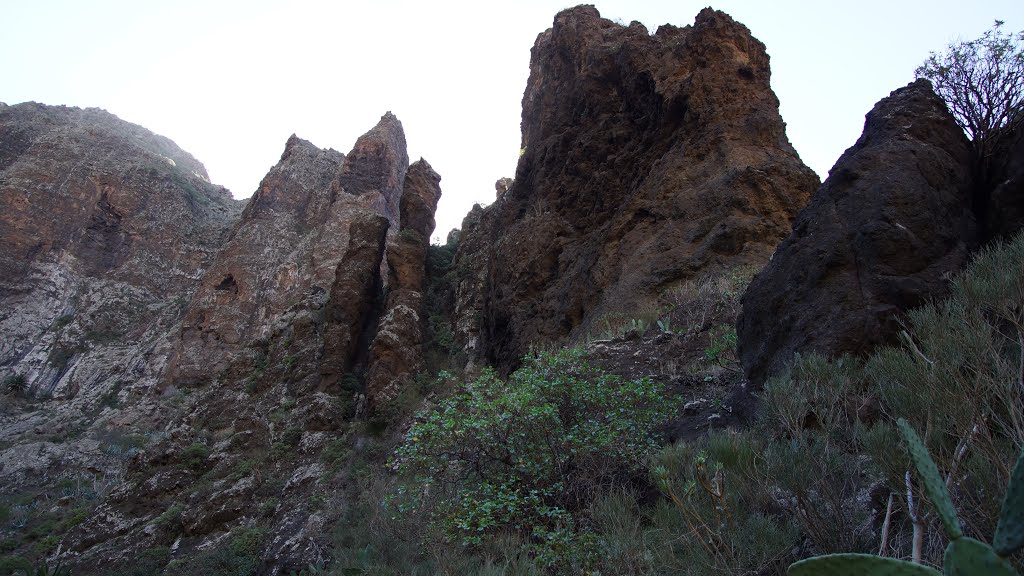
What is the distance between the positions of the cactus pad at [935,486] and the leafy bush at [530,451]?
4.05 metres

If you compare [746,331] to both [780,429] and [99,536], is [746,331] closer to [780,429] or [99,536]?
[780,429]

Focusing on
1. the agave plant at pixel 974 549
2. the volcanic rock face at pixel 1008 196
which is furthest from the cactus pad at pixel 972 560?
the volcanic rock face at pixel 1008 196

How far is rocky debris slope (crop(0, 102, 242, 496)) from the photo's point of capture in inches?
1315

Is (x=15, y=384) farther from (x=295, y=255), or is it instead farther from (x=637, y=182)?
(x=637, y=182)

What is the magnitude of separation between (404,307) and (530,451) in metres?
19.1

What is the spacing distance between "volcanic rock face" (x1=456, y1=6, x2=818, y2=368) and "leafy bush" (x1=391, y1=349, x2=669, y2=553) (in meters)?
6.58

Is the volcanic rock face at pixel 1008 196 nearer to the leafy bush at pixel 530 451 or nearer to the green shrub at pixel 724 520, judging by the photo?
the green shrub at pixel 724 520

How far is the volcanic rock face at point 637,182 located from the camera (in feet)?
46.8

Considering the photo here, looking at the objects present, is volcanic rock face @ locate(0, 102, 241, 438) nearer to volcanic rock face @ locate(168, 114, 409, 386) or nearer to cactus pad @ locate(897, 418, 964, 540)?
volcanic rock face @ locate(168, 114, 409, 386)

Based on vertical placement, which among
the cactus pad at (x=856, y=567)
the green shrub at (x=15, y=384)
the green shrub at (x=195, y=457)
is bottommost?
the green shrub at (x=195, y=457)

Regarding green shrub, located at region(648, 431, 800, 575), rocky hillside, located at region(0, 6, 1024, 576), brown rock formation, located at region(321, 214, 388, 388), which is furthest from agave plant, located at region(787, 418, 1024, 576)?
brown rock formation, located at region(321, 214, 388, 388)

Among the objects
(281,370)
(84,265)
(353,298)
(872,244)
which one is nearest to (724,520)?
(872,244)

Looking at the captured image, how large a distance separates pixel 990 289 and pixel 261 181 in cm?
4975

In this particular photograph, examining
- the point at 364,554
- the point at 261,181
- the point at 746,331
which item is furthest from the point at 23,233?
the point at 746,331
